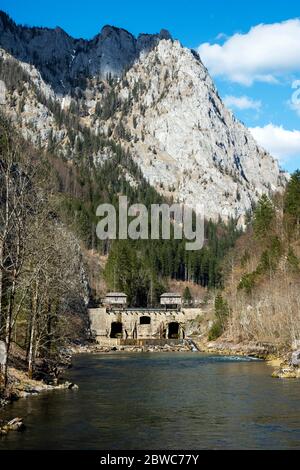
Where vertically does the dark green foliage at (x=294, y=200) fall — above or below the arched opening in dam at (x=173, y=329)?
above

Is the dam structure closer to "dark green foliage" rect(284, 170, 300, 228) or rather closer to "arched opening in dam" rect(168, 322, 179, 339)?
"arched opening in dam" rect(168, 322, 179, 339)

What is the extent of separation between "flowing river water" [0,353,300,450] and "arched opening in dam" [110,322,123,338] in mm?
74018

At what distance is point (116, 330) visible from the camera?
123 m

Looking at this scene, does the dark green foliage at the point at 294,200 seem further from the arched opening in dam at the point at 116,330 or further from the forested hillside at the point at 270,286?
the arched opening in dam at the point at 116,330

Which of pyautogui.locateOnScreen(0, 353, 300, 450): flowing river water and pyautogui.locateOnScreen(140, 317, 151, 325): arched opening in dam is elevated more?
pyautogui.locateOnScreen(0, 353, 300, 450): flowing river water

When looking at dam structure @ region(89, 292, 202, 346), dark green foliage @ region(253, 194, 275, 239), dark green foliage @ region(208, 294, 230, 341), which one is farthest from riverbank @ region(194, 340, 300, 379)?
dark green foliage @ region(253, 194, 275, 239)

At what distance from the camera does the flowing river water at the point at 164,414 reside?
22.0 meters

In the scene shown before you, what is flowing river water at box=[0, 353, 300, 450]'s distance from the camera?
22.0m

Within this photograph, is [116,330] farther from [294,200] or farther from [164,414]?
[164,414]

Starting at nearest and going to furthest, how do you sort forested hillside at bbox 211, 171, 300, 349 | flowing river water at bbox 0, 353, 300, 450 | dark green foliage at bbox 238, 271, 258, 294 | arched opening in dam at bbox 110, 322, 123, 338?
flowing river water at bbox 0, 353, 300, 450 → forested hillside at bbox 211, 171, 300, 349 → dark green foliage at bbox 238, 271, 258, 294 → arched opening in dam at bbox 110, 322, 123, 338

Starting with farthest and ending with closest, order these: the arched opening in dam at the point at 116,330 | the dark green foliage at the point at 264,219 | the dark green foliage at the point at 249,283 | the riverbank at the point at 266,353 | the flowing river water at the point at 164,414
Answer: the arched opening in dam at the point at 116,330 → the dark green foliage at the point at 264,219 → the dark green foliage at the point at 249,283 → the riverbank at the point at 266,353 → the flowing river water at the point at 164,414

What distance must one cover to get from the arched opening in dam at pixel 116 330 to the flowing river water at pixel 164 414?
74018mm

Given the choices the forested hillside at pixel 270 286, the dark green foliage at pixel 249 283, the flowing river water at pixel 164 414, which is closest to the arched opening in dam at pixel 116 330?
the forested hillside at pixel 270 286
